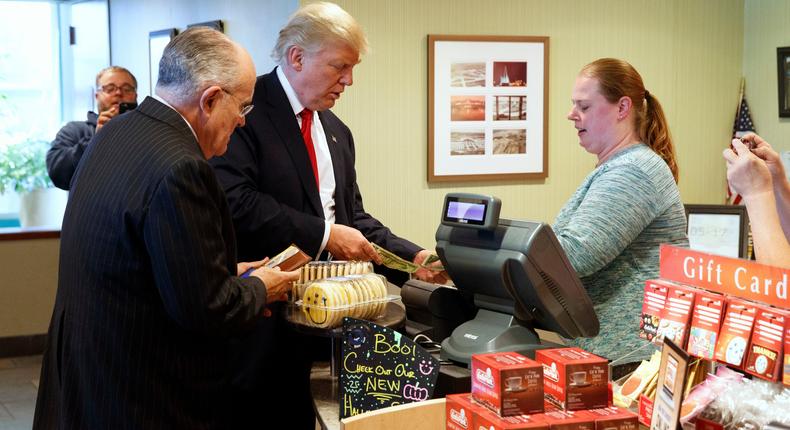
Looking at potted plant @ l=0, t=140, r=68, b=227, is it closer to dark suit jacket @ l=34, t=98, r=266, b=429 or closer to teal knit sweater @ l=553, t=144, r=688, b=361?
dark suit jacket @ l=34, t=98, r=266, b=429

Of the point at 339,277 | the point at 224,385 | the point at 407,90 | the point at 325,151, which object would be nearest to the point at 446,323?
the point at 339,277

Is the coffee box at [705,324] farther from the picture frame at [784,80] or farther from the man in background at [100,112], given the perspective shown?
the man in background at [100,112]

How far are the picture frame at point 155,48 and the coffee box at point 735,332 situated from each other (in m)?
5.13

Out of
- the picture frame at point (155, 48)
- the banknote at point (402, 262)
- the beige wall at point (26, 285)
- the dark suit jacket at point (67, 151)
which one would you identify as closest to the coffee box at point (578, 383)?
the banknote at point (402, 262)

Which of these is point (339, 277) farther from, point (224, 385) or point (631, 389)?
point (631, 389)

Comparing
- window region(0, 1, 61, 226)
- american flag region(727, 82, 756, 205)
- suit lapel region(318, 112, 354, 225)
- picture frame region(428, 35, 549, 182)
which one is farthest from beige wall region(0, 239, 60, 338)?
american flag region(727, 82, 756, 205)

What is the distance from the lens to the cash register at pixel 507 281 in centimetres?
196

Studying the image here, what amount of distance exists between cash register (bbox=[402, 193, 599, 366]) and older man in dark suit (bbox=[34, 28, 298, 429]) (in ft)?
1.59

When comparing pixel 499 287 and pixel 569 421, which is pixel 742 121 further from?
pixel 569 421

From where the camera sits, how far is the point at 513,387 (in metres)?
1.52

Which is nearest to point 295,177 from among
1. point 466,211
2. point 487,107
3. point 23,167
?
point 466,211

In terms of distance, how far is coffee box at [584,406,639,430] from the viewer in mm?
1496

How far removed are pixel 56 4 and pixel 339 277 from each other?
7.34 metres

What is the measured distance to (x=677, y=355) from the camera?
139cm
